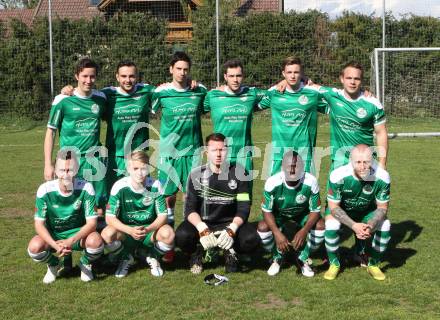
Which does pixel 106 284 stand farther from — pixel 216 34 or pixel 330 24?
pixel 330 24

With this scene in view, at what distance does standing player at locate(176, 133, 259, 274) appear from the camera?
4617 mm

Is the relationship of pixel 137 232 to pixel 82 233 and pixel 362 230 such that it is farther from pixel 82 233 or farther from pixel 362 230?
pixel 362 230

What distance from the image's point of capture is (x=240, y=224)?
4.63 meters

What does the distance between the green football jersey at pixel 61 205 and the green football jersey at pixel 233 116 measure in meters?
1.37

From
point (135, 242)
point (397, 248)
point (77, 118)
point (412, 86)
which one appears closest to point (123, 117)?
point (77, 118)

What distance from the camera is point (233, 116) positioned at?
5234 mm

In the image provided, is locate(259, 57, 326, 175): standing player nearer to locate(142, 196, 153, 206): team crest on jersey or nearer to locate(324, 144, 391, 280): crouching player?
locate(324, 144, 391, 280): crouching player

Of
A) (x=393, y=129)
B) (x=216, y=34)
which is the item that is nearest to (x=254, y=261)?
(x=393, y=129)

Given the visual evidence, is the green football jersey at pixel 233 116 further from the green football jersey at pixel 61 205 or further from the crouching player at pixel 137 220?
the green football jersey at pixel 61 205

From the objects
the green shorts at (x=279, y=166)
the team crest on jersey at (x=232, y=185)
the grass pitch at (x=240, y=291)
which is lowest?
the grass pitch at (x=240, y=291)

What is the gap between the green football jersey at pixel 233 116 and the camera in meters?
5.24

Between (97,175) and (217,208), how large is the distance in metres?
1.18

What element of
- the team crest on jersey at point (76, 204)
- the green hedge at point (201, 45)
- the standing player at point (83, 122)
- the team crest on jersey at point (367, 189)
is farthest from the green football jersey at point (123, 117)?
the green hedge at point (201, 45)

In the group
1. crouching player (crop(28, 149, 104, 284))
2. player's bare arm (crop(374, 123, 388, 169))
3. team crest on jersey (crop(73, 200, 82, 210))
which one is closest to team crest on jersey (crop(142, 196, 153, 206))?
crouching player (crop(28, 149, 104, 284))
